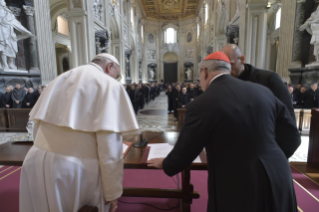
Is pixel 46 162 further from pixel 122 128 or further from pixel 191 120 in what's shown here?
pixel 191 120

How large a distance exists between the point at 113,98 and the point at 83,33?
876cm

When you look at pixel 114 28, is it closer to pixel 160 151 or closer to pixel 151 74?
pixel 151 74

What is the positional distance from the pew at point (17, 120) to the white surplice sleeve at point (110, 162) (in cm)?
593

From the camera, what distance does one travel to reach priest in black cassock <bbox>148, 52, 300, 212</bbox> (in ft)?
3.39

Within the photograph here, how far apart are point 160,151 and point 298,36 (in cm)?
756

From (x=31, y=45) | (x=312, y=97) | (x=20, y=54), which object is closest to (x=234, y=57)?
(x=312, y=97)

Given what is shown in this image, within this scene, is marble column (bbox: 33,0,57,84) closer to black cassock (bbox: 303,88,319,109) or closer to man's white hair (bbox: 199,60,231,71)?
man's white hair (bbox: 199,60,231,71)

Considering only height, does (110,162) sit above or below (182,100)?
above

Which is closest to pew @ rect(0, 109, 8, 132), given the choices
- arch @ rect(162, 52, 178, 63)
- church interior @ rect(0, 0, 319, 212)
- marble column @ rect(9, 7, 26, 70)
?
church interior @ rect(0, 0, 319, 212)

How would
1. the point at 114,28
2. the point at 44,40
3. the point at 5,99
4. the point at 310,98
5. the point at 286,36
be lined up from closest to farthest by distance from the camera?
the point at 310,98, the point at 5,99, the point at 286,36, the point at 44,40, the point at 114,28

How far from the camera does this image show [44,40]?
7391mm

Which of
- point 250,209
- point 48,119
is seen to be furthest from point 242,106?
point 48,119

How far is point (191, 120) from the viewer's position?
1.08 m

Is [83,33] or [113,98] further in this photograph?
[83,33]
